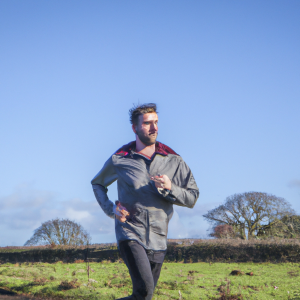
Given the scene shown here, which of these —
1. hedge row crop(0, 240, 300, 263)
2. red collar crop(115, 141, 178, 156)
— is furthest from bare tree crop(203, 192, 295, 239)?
red collar crop(115, 141, 178, 156)

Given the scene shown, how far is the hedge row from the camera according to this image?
21.0 metres

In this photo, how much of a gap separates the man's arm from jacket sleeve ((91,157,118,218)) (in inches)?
28.3

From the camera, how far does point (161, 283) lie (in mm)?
12844

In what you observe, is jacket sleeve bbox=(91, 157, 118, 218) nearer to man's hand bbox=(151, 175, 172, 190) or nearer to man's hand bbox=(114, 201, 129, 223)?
man's hand bbox=(114, 201, 129, 223)

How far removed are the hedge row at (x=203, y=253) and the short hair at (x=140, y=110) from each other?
18564mm

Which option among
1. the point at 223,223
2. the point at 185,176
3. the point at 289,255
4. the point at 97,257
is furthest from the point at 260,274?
the point at 223,223

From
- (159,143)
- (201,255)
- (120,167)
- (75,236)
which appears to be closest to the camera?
(120,167)

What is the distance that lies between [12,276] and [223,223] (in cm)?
2608

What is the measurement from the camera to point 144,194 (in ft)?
11.6

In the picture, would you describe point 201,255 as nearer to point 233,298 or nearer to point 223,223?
point 233,298

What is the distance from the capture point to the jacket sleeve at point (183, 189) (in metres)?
3.45

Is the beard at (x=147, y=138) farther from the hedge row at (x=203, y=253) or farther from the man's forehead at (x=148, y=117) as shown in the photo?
the hedge row at (x=203, y=253)

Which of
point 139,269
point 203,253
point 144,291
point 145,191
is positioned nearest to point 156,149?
point 145,191

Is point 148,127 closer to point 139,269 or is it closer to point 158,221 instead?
point 158,221
